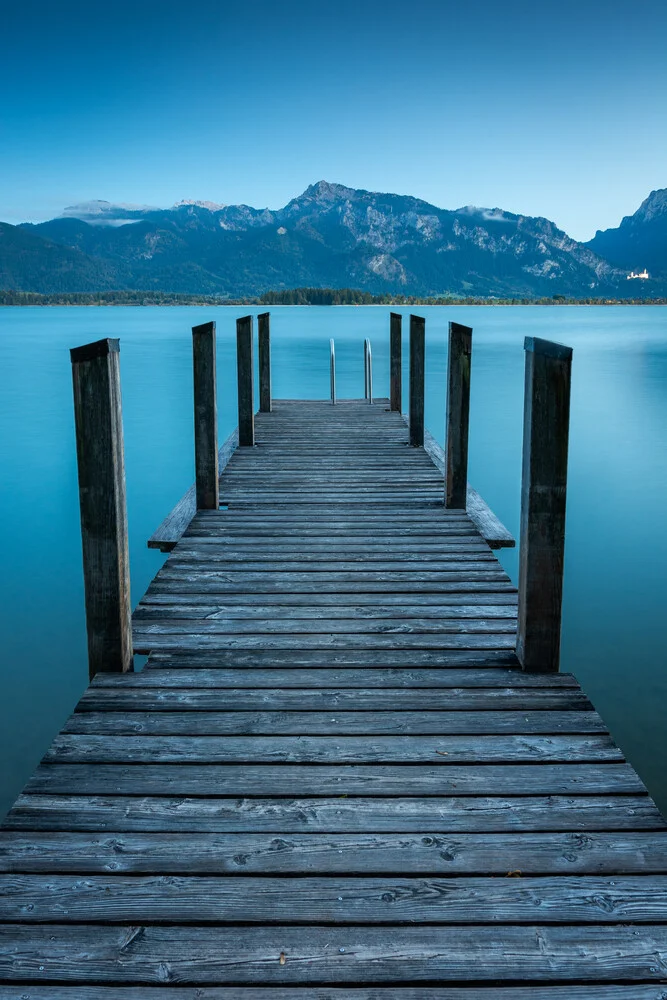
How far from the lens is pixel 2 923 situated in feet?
7.19

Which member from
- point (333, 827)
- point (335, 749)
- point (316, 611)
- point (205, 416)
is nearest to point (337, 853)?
point (333, 827)

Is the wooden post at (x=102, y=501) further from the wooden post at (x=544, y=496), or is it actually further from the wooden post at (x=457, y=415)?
the wooden post at (x=457, y=415)

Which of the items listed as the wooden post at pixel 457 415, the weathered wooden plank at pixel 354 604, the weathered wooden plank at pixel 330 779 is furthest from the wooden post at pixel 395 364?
the weathered wooden plank at pixel 330 779

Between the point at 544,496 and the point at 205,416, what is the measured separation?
3.48m

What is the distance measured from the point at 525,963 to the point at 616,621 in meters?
5.19

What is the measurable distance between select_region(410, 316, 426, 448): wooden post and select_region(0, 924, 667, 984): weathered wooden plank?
665 cm

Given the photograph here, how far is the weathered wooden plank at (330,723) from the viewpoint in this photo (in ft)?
10.4

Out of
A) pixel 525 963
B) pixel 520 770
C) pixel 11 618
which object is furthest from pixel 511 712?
pixel 11 618

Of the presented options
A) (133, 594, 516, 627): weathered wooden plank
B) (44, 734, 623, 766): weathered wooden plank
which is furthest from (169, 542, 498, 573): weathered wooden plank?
(44, 734, 623, 766): weathered wooden plank

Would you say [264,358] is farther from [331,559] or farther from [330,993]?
[330,993]

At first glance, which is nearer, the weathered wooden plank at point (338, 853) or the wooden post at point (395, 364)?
the weathered wooden plank at point (338, 853)

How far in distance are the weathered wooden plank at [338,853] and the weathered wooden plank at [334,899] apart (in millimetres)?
40

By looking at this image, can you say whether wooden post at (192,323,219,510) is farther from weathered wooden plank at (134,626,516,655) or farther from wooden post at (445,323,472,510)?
weathered wooden plank at (134,626,516,655)

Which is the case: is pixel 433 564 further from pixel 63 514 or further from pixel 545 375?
pixel 63 514
